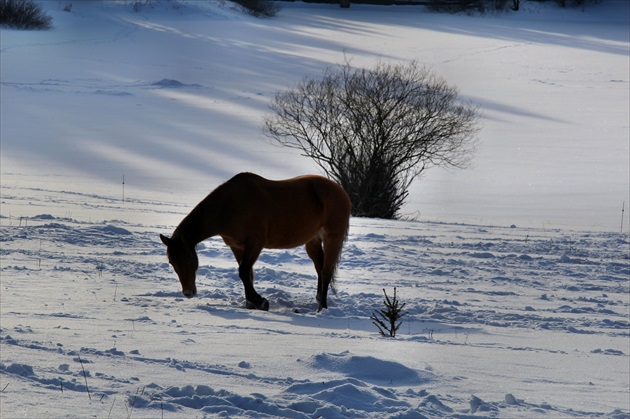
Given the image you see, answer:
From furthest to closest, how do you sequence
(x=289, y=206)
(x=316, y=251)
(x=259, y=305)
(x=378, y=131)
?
(x=378, y=131)
(x=316, y=251)
(x=289, y=206)
(x=259, y=305)

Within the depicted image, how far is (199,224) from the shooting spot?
27.5 feet

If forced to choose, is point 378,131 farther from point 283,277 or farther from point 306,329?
point 306,329

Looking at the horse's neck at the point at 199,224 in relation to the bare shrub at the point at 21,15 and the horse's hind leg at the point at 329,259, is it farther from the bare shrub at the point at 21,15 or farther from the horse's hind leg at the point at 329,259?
the bare shrub at the point at 21,15

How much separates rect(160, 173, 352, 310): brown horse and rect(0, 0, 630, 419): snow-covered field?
30 cm

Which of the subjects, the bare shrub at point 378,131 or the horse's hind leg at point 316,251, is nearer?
the horse's hind leg at point 316,251

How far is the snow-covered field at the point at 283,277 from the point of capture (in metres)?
4.84

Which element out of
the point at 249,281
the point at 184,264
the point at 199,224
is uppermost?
the point at 199,224

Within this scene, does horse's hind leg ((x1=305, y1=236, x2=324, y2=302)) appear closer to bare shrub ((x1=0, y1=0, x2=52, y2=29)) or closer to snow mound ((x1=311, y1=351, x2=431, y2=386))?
snow mound ((x1=311, y1=351, x2=431, y2=386))

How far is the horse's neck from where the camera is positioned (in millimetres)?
8367

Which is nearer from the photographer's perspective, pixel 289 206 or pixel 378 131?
pixel 289 206


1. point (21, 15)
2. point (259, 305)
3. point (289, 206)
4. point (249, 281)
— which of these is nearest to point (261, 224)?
point (289, 206)

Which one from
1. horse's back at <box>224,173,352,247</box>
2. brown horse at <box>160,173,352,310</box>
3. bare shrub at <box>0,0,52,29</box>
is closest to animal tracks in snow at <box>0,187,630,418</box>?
brown horse at <box>160,173,352,310</box>

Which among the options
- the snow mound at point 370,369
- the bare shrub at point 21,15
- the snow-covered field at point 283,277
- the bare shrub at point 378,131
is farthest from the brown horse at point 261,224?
the bare shrub at point 21,15

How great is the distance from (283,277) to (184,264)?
2.29 m
